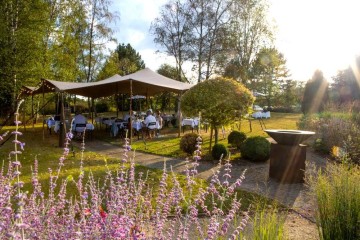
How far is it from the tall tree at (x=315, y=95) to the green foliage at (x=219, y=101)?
15364 millimetres

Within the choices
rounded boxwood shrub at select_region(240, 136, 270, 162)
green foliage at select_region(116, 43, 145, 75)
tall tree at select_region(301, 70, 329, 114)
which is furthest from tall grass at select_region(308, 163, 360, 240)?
green foliage at select_region(116, 43, 145, 75)

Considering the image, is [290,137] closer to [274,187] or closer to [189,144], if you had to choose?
[274,187]

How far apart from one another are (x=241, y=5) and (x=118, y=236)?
91.1 feet

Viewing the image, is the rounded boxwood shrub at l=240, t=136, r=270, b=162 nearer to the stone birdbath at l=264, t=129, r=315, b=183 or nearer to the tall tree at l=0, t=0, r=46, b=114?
the stone birdbath at l=264, t=129, r=315, b=183

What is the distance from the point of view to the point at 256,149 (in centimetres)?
998

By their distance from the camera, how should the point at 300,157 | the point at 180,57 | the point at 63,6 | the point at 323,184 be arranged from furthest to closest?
the point at 180,57, the point at 63,6, the point at 300,157, the point at 323,184

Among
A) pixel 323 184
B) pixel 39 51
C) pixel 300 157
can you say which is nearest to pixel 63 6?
pixel 39 51

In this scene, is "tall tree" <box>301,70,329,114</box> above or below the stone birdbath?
above

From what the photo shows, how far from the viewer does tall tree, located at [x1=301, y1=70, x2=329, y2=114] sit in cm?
2492

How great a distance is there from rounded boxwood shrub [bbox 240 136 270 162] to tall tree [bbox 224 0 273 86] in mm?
17136

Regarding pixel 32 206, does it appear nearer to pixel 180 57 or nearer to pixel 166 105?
pixel 180 57

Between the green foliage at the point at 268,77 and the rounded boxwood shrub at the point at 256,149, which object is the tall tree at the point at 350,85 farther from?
the rounded boxwood shrub at the point at 256,149

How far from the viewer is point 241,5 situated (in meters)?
27.0

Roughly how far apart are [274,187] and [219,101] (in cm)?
444
